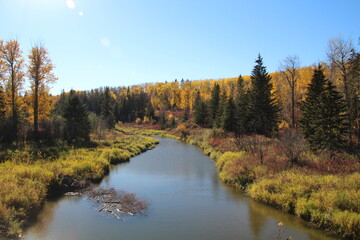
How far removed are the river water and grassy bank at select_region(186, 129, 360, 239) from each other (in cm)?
61

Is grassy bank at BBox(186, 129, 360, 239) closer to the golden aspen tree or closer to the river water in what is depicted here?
the river water

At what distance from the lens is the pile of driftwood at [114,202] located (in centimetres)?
1240

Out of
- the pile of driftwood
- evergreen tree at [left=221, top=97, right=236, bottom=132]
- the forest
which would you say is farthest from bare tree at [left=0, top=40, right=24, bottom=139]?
evergreen tree at [left=221, top=97, right=236, bottom=132]

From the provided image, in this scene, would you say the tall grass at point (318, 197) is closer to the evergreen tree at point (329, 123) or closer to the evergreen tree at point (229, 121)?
the evergreen tree at point (329, 123)

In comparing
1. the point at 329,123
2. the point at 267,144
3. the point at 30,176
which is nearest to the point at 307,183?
the point at 329,123

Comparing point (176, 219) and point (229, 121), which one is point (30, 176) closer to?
point (176, 219)

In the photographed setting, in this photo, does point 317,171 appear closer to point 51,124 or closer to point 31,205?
point 31,205

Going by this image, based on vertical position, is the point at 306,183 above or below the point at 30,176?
below

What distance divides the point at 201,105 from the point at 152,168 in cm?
4030

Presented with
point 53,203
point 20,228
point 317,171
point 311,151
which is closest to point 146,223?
point 20,228

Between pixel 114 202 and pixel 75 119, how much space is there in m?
21.8

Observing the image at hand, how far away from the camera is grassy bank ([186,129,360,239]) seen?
10555mm

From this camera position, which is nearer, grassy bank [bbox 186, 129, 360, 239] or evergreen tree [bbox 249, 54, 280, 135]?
grassy bank [bbox 186, 129, 360, 239]

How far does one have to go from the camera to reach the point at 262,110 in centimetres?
3759
